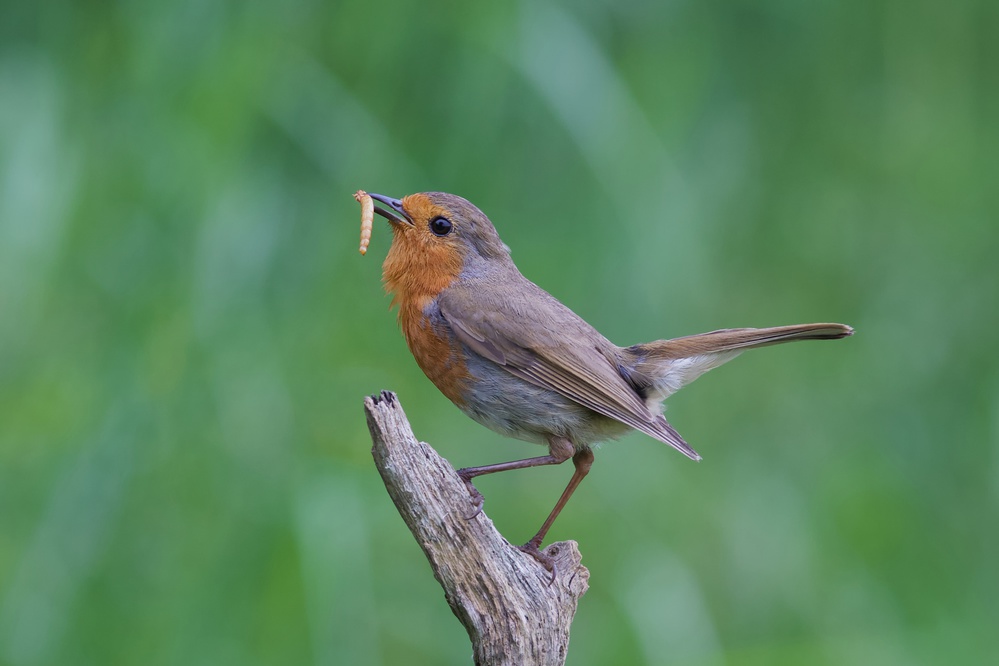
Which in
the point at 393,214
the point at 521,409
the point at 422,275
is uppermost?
the point at 393,214

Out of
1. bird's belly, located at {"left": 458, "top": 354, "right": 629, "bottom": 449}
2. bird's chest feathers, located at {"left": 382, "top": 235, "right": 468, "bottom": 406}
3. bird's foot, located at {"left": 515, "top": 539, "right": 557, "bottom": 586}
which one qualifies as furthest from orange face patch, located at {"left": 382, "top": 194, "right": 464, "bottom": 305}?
bird's foot, located at {"left": 515, "top": 539, "right": 557, "bottom": 586}

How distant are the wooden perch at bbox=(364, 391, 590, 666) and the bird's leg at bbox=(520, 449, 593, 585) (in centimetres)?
16

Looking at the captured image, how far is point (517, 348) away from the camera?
11.9 ft

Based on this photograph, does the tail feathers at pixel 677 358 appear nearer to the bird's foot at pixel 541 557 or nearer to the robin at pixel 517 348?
the robin at pixel 517 348

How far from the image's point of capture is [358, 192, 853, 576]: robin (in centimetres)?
360

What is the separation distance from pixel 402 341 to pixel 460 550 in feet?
7.28

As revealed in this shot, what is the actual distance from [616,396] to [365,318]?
160 cm

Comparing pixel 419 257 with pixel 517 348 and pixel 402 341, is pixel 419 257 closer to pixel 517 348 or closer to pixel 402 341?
pixel 517 348

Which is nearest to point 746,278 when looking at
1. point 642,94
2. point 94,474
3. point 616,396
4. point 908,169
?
point 908,169

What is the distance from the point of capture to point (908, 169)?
605 cm

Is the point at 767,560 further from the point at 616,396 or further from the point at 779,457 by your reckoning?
the point at 616,396

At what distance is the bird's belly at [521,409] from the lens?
3596mm

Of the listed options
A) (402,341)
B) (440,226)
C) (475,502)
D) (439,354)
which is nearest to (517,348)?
(439,354)

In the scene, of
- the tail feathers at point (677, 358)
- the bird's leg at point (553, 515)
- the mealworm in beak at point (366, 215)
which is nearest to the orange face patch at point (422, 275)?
the mealworm in beak at point (366, 215)
